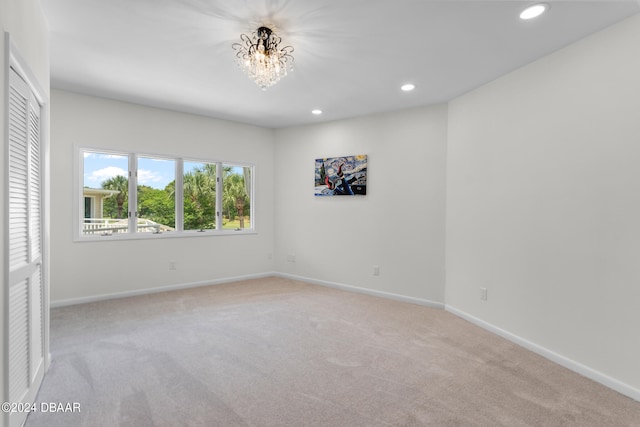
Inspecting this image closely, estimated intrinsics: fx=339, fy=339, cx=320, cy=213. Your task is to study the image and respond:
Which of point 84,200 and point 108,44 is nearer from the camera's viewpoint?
point 108,44

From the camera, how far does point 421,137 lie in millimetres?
4484

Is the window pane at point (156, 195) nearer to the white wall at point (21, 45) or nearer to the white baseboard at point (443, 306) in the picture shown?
the white baseboard at point (443, 306)

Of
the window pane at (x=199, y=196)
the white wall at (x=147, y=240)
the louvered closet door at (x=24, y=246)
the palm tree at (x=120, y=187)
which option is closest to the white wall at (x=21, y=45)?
the louvered closet door at (x=24, y=246)

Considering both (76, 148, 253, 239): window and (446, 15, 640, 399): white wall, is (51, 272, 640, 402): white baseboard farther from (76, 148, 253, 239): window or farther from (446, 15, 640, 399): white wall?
(76, 148, 253, 239): window

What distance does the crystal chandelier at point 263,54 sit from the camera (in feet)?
8.91

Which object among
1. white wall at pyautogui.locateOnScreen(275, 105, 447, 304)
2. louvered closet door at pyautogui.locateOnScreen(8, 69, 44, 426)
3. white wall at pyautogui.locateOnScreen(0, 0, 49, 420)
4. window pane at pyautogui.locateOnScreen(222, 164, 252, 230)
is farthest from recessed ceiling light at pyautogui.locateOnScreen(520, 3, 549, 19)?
window pane at pyautogui.locateOnScreen(222, 164, 252, 230)

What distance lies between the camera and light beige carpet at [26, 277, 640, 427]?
2068mm

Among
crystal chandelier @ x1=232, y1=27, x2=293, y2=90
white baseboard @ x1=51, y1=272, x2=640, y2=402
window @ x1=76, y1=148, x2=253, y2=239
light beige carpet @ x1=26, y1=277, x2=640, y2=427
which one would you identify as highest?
crystal chandelier @ x1=232, y1=27, x2=293, y2=90

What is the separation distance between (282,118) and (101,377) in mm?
4017

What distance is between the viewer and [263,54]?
2766 mm

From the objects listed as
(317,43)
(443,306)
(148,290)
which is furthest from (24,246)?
(443,306)

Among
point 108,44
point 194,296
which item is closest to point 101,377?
point 194,296

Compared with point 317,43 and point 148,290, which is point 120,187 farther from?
point 317,43

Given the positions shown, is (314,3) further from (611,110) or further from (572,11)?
(611,110)
